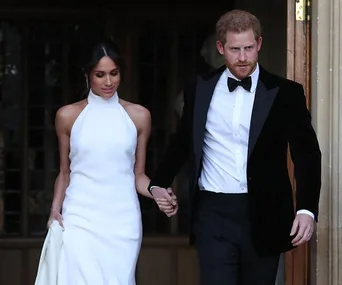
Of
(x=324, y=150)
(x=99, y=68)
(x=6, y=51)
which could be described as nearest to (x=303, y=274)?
(x=324, y=150)

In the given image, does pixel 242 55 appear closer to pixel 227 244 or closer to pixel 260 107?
pixel 260 107

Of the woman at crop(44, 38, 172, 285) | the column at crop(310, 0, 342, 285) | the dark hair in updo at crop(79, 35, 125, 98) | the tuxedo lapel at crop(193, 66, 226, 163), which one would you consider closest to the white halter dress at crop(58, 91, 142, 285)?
the woman at crop(44, 38, 172, 285)

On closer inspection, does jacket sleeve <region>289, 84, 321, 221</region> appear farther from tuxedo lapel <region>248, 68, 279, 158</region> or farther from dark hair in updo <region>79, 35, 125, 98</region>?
dark hair in updo <region>79, 35, 125, 98</region>

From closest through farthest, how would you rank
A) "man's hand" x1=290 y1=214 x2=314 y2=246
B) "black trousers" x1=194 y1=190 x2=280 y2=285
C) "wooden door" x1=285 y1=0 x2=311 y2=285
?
1. "man's hand" x1=290 y1=214 x2=314 y2=246
2. "black trousers" x1=194 y1=190 x2=280 y2=285
3. "wooden door" x1=285 y1=0 x2=311 y2=285

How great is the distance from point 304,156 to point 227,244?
1.55 feet

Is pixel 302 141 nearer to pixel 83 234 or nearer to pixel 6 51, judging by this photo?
pixel 83 234

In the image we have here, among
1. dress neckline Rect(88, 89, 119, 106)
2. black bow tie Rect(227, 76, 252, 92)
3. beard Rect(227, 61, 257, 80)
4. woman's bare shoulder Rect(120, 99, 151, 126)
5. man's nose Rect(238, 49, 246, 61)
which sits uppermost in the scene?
man's nose Rect(238, 49, 246, 61)

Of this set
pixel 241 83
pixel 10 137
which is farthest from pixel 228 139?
pixel 10 137

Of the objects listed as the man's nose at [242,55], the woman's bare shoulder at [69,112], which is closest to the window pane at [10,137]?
the woman's bare shoulder at [69,112]

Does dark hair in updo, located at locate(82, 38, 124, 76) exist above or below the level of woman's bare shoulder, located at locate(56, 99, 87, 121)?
above

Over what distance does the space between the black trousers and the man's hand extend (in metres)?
0.14

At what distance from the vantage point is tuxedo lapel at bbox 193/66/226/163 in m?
4.24

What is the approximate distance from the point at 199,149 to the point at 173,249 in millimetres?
3199

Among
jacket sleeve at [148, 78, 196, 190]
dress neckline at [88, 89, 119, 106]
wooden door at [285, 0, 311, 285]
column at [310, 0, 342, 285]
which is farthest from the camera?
wooden door at [285, 0, 311, 285]
